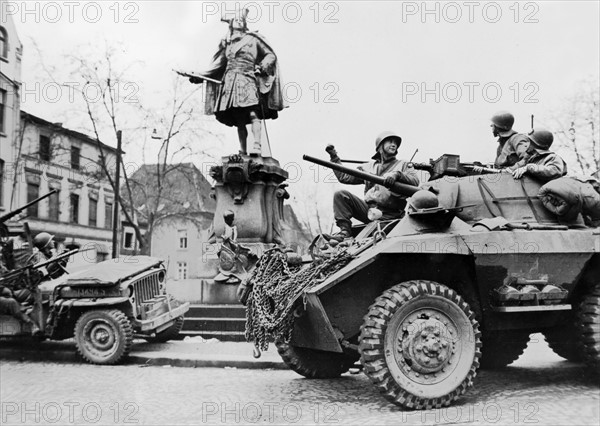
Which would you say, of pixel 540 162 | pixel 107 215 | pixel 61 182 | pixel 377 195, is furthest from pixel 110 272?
pixel 107 215

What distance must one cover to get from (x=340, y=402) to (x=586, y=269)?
8.90 feet

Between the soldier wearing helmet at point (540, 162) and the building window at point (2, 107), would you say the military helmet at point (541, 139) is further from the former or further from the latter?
the building window at point (2, 107)

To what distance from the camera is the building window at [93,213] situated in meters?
41.4

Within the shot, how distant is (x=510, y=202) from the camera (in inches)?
269

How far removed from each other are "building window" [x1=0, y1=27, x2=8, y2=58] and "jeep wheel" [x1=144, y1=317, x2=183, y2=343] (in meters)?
22.0

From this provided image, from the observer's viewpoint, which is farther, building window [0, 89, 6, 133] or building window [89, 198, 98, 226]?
building window [89, 198, 98, 226]

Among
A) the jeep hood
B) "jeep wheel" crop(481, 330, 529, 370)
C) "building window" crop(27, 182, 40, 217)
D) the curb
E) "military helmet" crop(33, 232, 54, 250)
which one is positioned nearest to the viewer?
"jeep wheel" crop(481, 330, 529, 370)

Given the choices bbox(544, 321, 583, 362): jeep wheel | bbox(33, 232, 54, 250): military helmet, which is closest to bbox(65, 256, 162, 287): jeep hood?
bbox(33, 232, 54, 250): military helmet

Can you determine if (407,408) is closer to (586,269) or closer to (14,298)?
(586,269)

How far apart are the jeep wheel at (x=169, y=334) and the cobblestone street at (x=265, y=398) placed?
72.7 inches

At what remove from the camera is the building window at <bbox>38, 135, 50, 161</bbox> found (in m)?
29.2

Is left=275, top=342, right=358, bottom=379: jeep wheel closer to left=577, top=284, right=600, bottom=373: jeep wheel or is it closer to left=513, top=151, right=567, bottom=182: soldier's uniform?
left=577, top=284, right=600, bottom=373: jeep wheel

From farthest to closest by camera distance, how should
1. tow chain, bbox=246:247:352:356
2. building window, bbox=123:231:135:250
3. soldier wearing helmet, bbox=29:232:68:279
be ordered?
building window, bbox=123:231:135:250 < soldier wearing helmet, bbox=29:232:68:279 < tow chain, bbox=246:247:352:356

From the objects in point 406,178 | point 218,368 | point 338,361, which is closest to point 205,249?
point 218,368
